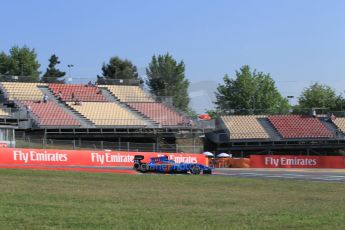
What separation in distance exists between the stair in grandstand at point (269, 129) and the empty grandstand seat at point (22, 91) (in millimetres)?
24453

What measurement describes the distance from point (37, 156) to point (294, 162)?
87.4 feet

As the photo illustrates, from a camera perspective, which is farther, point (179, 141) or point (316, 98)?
point (316, 98)

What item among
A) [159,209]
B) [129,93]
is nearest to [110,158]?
[129,93]

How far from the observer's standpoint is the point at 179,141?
5656 cm

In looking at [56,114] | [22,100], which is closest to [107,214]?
[56,114]

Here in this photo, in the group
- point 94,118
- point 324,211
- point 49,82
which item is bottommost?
point 324,211

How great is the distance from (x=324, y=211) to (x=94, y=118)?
42.6 meters

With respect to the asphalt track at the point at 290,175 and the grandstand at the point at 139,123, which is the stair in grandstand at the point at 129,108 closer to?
the grandstand at the point at 139,123

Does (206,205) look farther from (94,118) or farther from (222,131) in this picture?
(222,131)

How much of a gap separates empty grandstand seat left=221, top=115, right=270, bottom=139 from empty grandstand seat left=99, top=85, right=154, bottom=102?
9.24 meters

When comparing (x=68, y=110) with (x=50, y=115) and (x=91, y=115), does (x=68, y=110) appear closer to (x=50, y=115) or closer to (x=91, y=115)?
(x=91, y=115)

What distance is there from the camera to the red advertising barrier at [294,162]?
52.2 metres

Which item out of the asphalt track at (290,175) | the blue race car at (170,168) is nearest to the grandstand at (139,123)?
the asphalt track at (290,175)

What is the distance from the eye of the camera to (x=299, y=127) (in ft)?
208
